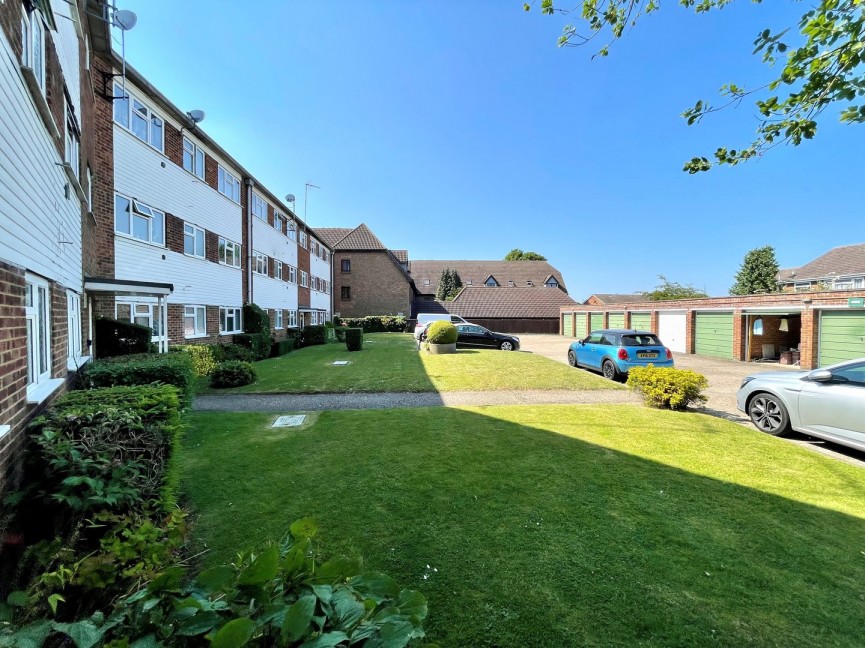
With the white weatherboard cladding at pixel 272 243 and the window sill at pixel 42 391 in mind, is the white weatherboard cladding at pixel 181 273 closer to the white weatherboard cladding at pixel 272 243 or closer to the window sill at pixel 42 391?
the white weatherboard cladding at pixel 272 243

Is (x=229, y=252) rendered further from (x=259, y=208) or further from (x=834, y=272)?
(x=834, y=272)

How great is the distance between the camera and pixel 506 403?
8836mm

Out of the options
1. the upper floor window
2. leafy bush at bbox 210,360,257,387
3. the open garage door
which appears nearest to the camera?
leafy bush at bbox 210,360,257,387

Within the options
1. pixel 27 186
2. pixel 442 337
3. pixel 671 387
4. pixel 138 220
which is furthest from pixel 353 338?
pixel 27 186

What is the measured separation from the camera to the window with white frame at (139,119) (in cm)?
1091

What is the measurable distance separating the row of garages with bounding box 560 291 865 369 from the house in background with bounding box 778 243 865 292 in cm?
1927

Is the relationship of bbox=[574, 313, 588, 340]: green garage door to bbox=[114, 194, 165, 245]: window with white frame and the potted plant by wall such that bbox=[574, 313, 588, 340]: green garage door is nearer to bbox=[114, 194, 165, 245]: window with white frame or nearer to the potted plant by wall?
the potted plant by wall

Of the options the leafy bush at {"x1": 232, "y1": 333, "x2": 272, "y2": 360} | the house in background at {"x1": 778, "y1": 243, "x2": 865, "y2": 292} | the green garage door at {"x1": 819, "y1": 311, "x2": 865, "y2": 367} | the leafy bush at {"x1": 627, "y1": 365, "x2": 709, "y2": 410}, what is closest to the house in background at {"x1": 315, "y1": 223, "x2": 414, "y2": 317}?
A: the leafy bush at {"x1": 232, "y1": 333, "x2": 272, "y2": 360}

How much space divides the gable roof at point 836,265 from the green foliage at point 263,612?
4868 cm

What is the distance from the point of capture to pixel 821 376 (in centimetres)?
598

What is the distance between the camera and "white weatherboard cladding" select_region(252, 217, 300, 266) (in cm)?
1994

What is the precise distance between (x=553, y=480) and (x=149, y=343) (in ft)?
31.1

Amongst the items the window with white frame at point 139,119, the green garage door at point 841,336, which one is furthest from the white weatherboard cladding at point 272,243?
the green garage door at point 841,336

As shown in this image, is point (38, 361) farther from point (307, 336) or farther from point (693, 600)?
point (307, 336)
